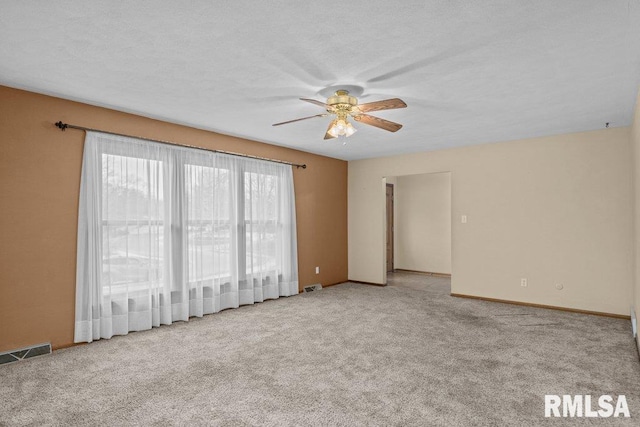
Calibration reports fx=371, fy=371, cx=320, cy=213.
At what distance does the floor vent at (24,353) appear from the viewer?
3258 millimetres

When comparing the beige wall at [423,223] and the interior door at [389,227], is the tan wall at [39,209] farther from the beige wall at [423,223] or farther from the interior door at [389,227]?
the beige wall at [423,223]

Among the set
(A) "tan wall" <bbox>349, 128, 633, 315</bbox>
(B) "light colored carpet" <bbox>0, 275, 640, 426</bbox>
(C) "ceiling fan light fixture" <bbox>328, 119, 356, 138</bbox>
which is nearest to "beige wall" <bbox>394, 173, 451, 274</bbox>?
(A) "tan wall" <bbox>349, 128, 633, 315</bbox>

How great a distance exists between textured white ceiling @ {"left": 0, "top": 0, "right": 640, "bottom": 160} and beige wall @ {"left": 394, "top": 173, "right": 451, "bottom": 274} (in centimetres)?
401

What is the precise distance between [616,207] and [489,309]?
205 cm

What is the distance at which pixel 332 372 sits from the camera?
3.01 metres

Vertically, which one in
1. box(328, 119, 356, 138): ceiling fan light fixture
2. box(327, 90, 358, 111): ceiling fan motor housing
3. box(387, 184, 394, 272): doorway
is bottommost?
box(387, 184, 394, 272): doorway

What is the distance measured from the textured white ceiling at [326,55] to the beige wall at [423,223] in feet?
13.2

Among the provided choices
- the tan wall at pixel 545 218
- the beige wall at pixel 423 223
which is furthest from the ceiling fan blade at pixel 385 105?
the beige wall at pixel 423 223

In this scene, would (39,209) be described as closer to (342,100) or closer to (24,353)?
(24,353)

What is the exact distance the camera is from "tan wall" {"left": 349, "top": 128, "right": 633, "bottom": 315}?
4758 millimetres

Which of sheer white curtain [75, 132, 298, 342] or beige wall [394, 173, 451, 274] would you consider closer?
sheer white curtain [75, 132, 298, 342]

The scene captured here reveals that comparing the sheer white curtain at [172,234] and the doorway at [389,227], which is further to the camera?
the doorway at [389,227]

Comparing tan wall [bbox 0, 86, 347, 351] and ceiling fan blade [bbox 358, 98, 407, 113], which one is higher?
ceiling fan blade [bbox 358, 98, 407, 113]

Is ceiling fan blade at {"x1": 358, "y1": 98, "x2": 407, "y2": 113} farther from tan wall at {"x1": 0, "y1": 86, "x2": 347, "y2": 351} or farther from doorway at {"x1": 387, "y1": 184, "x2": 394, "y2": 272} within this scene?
doorway at {"x1": 387, "y1": 184, "x2": 394, "y2": 272}
